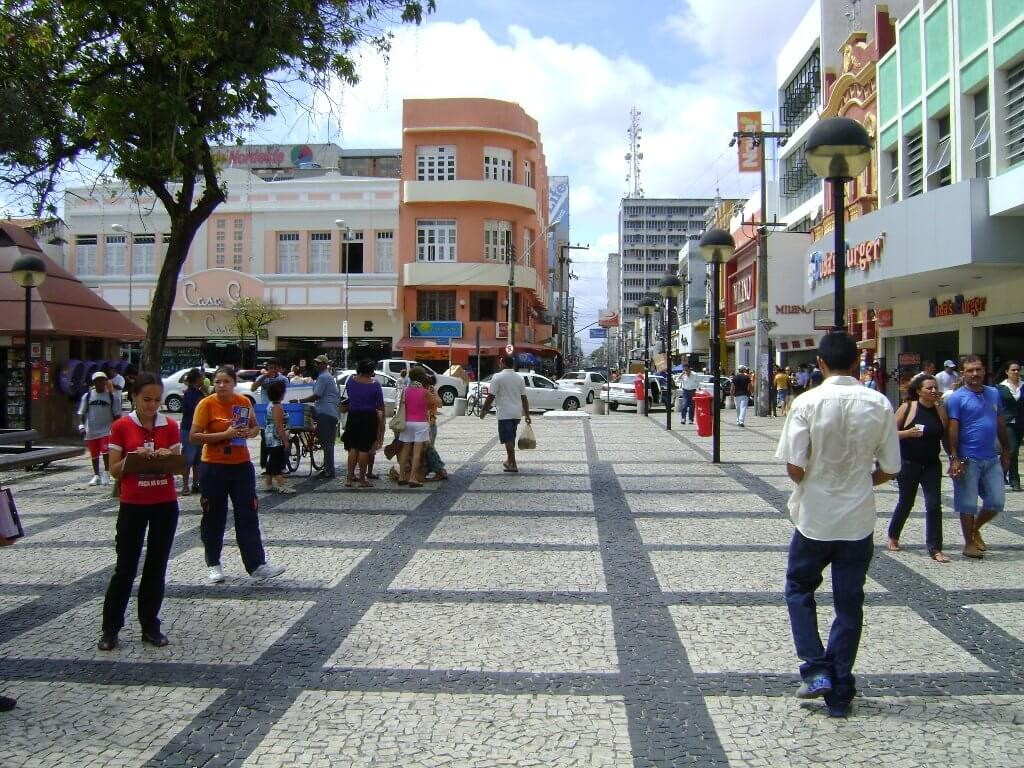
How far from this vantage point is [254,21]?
453 inches

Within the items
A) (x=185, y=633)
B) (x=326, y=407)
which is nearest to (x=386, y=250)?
(x=326, y=407)

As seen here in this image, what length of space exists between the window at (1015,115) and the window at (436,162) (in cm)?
3232

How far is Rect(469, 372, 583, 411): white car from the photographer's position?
31.8 meters

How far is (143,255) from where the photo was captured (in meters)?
47.0

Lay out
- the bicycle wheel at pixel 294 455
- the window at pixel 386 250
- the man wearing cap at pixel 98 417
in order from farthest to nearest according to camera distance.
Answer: the window at pixel 386 250
the bicycle wheel at pixel 294 455
the man wearing cap at pixel 98 417

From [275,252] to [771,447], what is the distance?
33987mm

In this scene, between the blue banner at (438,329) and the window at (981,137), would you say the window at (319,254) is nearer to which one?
the blue banner at (438,329)

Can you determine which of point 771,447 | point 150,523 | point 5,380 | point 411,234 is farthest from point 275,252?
point 150,523

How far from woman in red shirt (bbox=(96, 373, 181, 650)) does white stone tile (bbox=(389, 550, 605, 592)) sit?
186 cm

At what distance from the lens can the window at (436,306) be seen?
46.1 m

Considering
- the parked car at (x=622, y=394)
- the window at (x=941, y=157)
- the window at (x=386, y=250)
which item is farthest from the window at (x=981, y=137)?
the window at (x=386, y=250)

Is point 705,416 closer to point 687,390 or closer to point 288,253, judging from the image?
point 687,390

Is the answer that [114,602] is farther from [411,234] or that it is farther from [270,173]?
[270,173]

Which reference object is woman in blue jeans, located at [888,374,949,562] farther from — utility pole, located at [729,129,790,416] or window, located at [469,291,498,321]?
window, located at [469,291,498,321]
